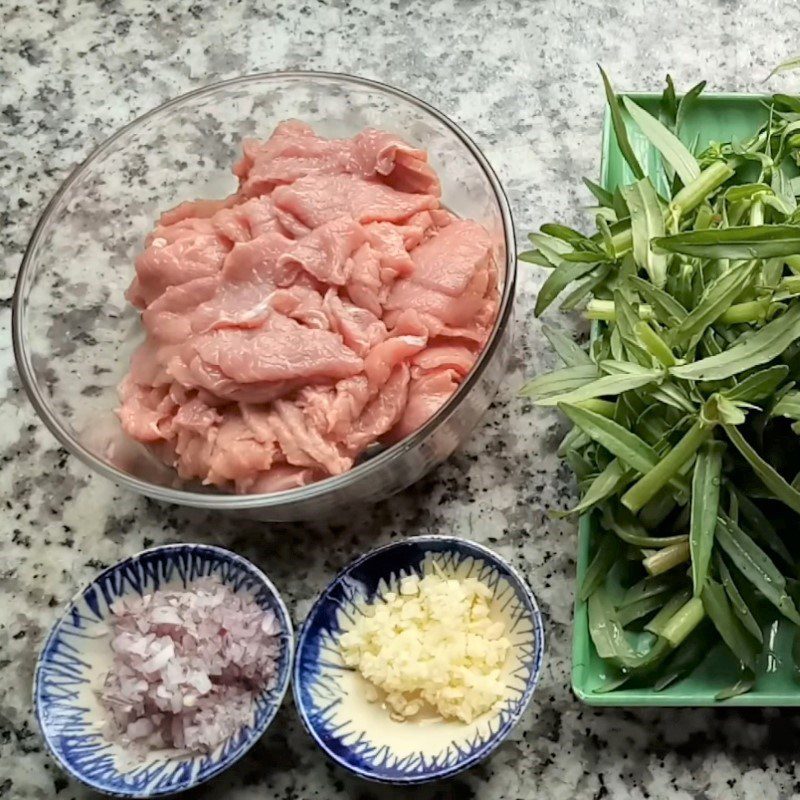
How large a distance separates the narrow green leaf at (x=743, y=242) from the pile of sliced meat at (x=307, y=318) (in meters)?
0.29

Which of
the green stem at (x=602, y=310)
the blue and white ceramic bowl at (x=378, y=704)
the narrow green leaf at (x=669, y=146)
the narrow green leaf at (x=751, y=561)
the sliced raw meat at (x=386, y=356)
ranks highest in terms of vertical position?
the narrow green leaf at (x=669, y=146)

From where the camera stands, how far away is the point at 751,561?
107 centimetres

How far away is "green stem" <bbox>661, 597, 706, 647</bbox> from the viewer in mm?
1073

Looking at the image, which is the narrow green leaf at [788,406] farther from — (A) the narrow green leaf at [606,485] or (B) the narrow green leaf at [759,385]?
(A) the narrow green leaf at [606,485]

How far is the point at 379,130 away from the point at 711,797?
37.2 inches

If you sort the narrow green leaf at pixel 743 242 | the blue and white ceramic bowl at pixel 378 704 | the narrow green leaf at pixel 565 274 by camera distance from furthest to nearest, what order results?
the narrow green leaf at pixel 565 274 → the blue and white ceramic bowl at pixel 378 704 → the narrow green leaf at pixel 743 242

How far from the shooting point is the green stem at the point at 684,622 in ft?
3.52

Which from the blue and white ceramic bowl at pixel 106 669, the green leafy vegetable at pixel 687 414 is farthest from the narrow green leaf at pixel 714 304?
the blue and white ceramic bowl at pixel 106 669

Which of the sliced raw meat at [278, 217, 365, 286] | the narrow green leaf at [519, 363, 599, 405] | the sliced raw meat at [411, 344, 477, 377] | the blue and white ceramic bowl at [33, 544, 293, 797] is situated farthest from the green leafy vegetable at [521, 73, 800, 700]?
the blue and white ceramic bowl at [33, 544, 293, 797]

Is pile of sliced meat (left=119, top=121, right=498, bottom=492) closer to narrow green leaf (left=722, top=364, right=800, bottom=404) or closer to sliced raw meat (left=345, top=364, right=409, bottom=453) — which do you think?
sliced raw meat (left=345, top=364, right=409, bottom=453)

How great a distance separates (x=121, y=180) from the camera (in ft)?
4.75

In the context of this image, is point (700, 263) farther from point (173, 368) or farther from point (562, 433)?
point (173, 368)

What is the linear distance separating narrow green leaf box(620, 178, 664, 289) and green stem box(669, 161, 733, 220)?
1.0 inches

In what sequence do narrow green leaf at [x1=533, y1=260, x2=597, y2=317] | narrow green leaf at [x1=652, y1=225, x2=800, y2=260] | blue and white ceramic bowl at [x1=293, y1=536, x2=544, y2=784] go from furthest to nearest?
narrow green leaf at [x1=533, y1=260, x2=597, y2=317], blue and white ceramic bowl at [x1=293, y1=536, x2=544, y2=784], narrow green leaf at [x1=652, y1=225, x2=800, y2=260]
